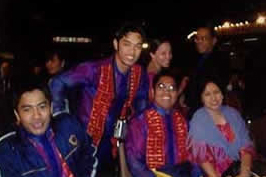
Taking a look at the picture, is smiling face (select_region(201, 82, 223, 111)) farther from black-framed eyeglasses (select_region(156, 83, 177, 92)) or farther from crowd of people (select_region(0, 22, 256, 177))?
black-framed eyeglasses (select_region(156, 83, 177, 92))

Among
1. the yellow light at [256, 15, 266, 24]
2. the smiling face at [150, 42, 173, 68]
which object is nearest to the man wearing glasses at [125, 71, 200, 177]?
the smiling face at [150, 42, 173, 68]

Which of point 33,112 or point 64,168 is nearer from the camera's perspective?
point 33,112

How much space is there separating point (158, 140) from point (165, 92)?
1.14 ft

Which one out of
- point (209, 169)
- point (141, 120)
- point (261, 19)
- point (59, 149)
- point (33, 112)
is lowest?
point (209, 169)

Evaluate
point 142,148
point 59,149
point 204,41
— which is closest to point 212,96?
point 142,148

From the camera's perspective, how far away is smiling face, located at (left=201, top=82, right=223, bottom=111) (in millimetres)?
3676

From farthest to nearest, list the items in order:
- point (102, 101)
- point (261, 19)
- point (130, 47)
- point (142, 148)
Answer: point (261, 19), point (102, 101), point (130, 47), point (142, 148)

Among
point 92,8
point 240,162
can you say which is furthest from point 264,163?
point 92,8

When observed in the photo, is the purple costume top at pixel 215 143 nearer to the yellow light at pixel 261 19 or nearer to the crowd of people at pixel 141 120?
the crowd of people at pixel 141 120

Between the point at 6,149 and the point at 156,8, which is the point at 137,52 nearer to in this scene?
the point at 6,149

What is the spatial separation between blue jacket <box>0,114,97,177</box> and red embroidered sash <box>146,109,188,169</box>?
49cm

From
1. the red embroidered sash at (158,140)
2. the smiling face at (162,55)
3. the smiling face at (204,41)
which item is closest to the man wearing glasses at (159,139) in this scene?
the red embroidered sash at (158,140)

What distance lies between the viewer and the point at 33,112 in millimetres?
2686

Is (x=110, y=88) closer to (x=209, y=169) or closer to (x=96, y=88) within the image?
(x=96, y=88)
